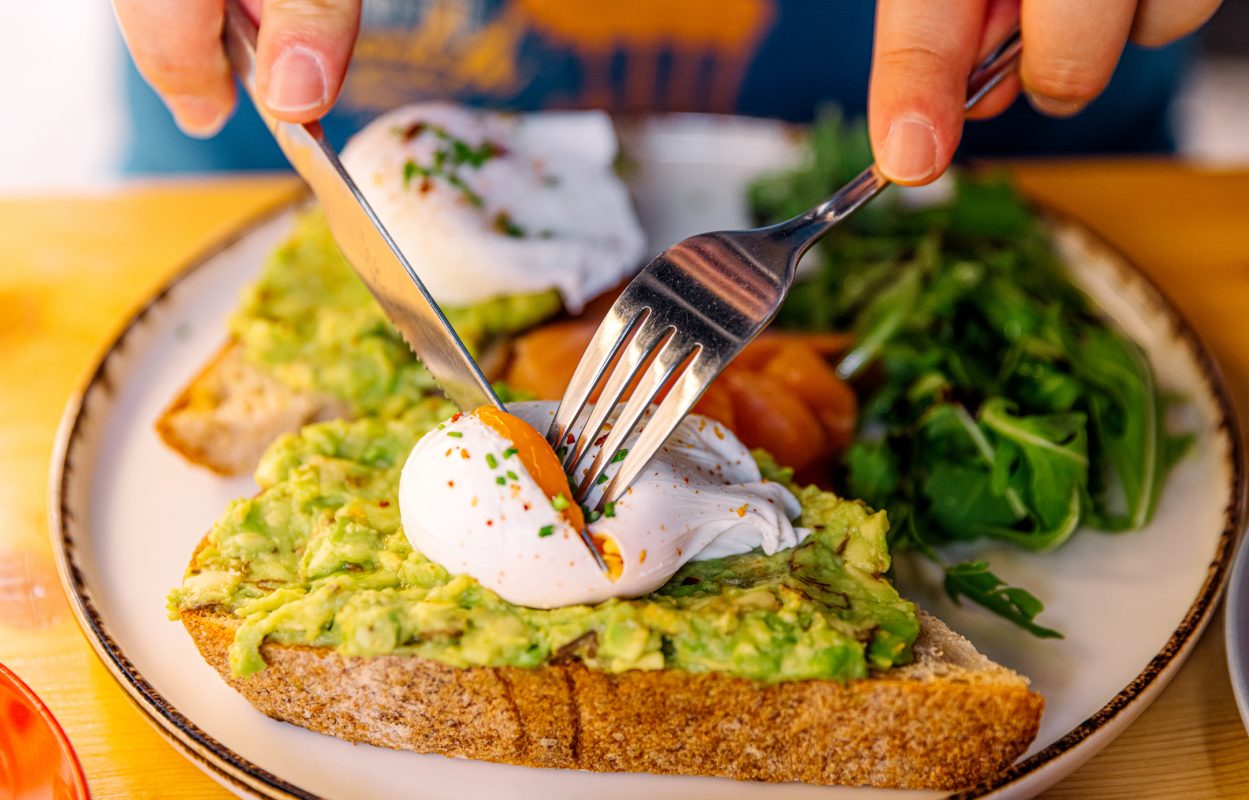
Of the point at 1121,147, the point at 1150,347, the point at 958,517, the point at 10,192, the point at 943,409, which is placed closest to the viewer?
the point at 958,517

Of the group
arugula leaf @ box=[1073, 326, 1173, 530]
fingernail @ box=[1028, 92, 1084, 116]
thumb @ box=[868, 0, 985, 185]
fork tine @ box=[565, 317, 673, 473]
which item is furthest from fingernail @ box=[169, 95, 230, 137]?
arugula leaf @ box=[1073, 326, 1173, 530]

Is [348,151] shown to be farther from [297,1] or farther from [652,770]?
[652,770]

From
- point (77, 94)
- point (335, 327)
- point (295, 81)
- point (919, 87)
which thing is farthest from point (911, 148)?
point (77, 94)

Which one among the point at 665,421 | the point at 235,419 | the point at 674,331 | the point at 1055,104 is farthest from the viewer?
the point at 235,419

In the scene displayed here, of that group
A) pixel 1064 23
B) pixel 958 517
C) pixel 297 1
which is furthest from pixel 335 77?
pixel 958 517

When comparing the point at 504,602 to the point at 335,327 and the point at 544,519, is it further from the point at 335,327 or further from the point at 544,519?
the point at 335,327

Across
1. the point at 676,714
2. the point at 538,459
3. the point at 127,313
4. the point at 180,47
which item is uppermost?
the point at 180,47

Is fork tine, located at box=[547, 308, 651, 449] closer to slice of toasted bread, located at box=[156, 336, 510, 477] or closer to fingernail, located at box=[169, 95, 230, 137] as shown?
slice of toasted bread, located at box=[156, 336, 510, 477]
